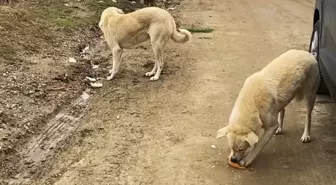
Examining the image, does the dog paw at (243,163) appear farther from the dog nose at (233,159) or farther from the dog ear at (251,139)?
the dog ear at (251,139)

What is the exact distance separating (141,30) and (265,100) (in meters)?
3.24

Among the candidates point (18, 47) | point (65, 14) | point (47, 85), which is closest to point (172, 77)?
point (47, 85)

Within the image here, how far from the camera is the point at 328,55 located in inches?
234

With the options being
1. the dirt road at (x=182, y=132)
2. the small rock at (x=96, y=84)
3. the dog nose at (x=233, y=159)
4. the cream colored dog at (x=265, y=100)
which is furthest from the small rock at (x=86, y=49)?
the dog nose at (x=233, y=159)

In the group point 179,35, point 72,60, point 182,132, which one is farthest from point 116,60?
point 182,132

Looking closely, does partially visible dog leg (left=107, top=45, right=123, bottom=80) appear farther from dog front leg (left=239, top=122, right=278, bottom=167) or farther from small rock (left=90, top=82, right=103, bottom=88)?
dog front leg (left=239, top=122, right=278, bottom=167)

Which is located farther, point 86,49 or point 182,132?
point 86,49

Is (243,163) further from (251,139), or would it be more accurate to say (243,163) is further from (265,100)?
(265,100)

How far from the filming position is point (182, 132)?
654 cm

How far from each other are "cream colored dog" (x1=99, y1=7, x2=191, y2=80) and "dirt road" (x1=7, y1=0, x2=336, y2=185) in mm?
407

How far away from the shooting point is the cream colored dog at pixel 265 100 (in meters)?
5.46

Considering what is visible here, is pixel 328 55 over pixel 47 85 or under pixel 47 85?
over

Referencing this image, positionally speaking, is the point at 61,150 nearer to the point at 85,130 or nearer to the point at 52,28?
the point at 85,130

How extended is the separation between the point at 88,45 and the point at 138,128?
3916 millimetres
